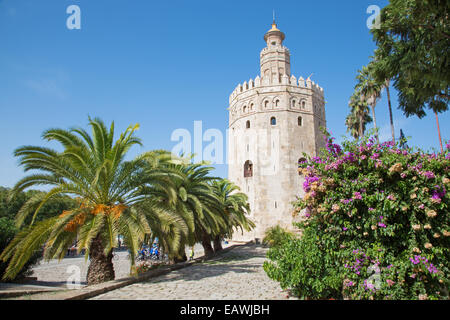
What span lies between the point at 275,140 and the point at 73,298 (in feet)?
65.6

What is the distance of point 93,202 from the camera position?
27.0 ft

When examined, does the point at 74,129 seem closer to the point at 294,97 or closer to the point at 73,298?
the point at 73,298

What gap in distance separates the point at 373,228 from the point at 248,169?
19.4 m

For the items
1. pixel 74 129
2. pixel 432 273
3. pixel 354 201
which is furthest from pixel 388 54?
pixel 74 129

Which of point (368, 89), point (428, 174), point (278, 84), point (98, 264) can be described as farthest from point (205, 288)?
point (278, 84)

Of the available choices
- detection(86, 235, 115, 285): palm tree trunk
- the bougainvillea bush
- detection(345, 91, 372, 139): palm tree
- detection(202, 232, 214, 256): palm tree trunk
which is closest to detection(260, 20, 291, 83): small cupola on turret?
detection(345, 91, 372, 139): palm tree

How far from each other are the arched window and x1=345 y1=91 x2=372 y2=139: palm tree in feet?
27.6

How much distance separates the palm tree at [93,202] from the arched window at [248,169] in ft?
52.7

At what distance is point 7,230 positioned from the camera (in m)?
10.8

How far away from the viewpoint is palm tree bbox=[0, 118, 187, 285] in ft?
23.4

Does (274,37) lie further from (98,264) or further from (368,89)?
(98,264)

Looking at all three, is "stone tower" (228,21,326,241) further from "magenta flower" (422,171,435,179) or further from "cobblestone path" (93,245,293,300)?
"magenta flower" (422,171,435,179)

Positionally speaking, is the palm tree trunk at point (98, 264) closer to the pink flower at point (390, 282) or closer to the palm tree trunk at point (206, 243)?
the pink flower at point (390, 282)

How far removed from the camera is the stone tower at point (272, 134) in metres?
22.8
